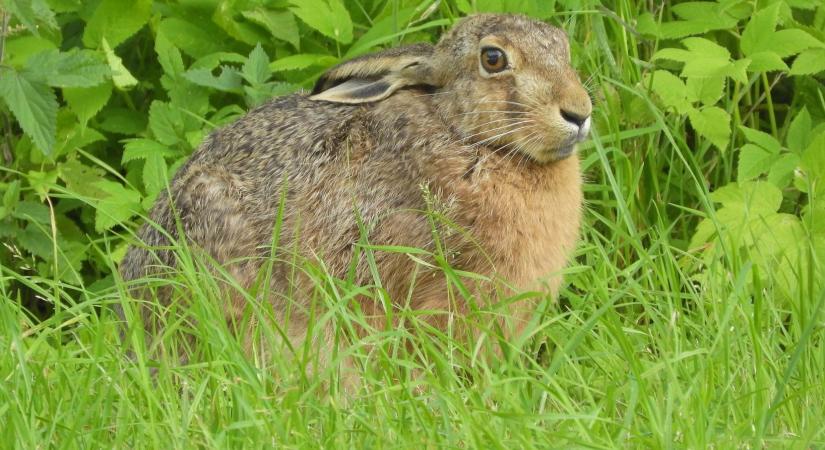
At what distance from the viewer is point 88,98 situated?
514 centimetres

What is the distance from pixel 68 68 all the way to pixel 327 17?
0.90 m

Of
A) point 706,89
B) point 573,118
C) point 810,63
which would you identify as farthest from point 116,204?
point 810,63

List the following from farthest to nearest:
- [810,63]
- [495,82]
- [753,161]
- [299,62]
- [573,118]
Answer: [299,62] → [810,63] → [753,161] → [495,82] → [573,118]

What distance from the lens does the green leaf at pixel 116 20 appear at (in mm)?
5125

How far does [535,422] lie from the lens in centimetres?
294

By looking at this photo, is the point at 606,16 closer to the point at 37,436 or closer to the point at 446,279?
the point at 446,279

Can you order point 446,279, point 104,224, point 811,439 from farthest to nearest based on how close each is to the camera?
point 104,224 → point 446,279 → point 811,439

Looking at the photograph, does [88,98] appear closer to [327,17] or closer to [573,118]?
[327,17]

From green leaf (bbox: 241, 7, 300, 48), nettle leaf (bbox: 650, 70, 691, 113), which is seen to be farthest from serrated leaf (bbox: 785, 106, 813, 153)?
green leaf (bbox: 241, 7, 300, 48)

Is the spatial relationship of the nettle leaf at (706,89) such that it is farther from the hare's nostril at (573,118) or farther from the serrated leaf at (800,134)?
the hare's nostril at (573,118)

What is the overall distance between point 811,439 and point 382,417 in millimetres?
912

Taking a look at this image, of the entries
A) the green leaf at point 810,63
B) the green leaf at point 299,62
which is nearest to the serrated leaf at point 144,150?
the green leaf at point 299,62

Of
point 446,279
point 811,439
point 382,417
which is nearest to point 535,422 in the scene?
point 382,417

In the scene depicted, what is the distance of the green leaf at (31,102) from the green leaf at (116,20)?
0.62 metres
